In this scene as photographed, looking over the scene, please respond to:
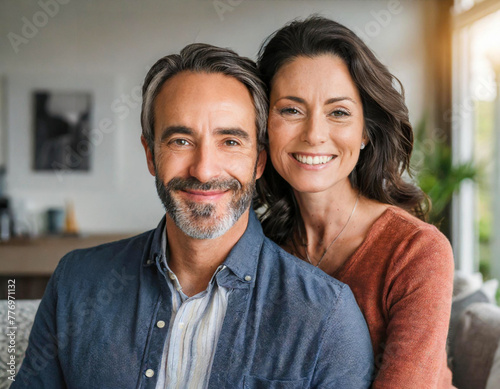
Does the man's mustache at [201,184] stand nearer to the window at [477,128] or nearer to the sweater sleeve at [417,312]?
the sweater sleeve at [417,312]

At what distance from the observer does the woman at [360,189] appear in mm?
1402

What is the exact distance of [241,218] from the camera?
152cm

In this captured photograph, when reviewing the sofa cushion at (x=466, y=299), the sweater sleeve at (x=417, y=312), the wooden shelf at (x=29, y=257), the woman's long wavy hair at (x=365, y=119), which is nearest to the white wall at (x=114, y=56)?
the wooden shelf at (x=29, y=257)

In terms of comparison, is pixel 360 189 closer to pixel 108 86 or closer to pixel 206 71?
pixel 206 71

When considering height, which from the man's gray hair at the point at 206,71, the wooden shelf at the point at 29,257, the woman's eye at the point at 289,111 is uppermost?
the man's gray hair at the point at 206,71

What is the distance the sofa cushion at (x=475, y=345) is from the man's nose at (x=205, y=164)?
136 cm

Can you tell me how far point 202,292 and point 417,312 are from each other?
58 centimetres

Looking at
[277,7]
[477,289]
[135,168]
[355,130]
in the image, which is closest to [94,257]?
[355,130]

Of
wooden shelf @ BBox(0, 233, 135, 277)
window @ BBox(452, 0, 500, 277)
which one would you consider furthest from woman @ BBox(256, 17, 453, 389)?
wooden shelf @ BBox(0, 233, 135, 277)

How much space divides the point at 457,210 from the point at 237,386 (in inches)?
161

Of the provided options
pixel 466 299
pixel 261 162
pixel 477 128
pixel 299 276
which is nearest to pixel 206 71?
pixel 261 162

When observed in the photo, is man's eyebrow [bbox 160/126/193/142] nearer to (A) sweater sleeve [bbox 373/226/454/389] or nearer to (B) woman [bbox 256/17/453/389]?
(B) woman [bbox 256/17/453/389]

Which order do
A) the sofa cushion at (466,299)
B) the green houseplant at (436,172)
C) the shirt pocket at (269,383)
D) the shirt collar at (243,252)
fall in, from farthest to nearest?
1. the green houseplant at (436,172)
2. the sofa cushion at (466,299)
3. the shirt collar at (243,252)
4. the shirt pocket at (269,383)

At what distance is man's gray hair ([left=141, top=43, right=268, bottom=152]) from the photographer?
1.51 m
